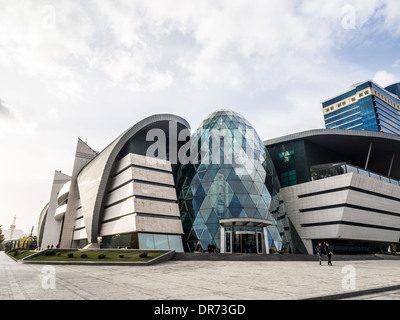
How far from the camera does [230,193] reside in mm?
36031

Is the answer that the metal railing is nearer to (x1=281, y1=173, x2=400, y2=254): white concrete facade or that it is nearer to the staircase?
(x1=281, y1=173, x2=400, y2=254): white concrete facade

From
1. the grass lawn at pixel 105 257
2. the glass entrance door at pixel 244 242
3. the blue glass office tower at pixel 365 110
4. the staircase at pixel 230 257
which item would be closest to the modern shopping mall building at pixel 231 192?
the glass entrance door at pixel 244 242

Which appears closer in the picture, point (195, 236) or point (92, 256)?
point (92, 256)

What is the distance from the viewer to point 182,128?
46531 mm

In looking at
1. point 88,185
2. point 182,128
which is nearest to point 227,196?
point 182,128

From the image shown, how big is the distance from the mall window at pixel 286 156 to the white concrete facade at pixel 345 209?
18.1ft

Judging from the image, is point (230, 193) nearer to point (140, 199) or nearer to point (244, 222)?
point (244, 222)

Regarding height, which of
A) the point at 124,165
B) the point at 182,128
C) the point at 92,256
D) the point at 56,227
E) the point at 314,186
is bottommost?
the point at 92,256

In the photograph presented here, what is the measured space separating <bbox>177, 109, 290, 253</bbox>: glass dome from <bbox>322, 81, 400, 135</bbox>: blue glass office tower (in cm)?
9580

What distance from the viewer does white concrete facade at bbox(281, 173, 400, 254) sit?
40.3 metres

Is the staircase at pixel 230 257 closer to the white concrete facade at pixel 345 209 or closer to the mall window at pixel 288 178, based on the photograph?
the white concrete facade at pixel 345 209

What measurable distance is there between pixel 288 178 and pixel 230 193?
17608 millimetres
